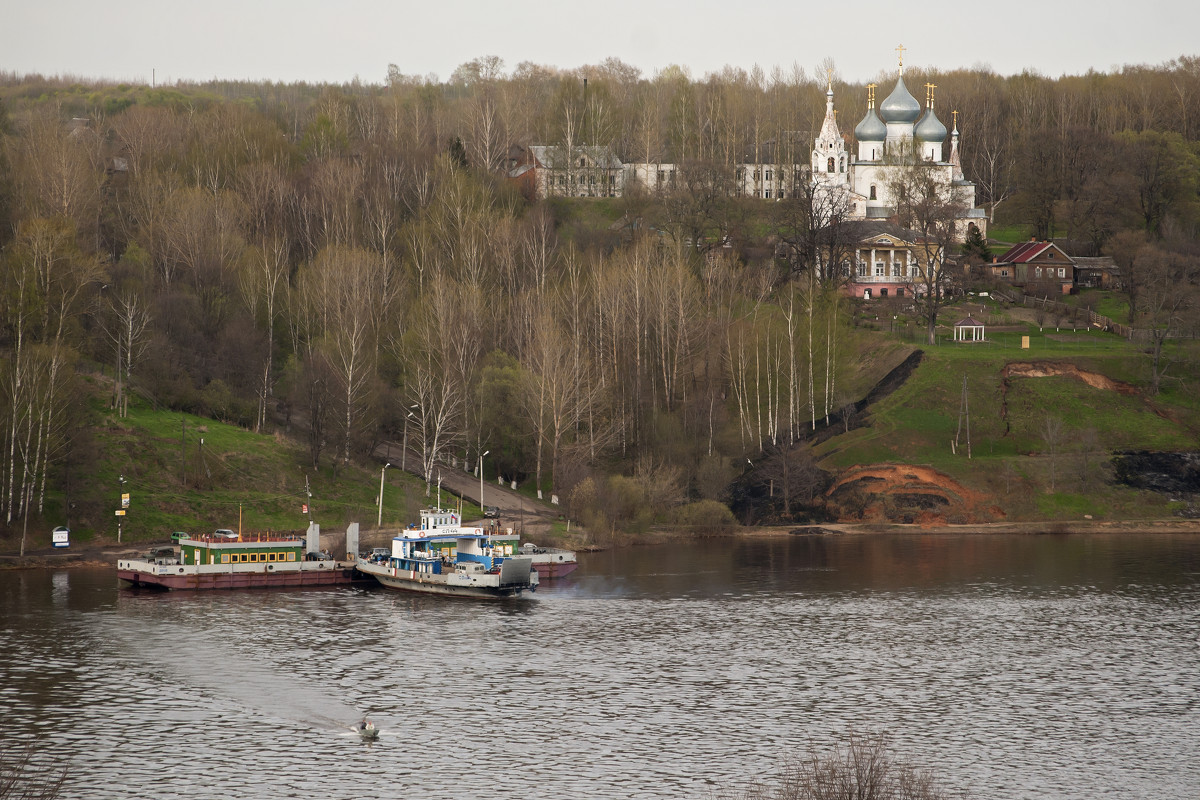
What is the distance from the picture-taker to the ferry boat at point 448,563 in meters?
67.9

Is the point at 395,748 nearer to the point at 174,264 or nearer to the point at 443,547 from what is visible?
the point at 443,547

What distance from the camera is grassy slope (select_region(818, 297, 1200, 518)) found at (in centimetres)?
9094

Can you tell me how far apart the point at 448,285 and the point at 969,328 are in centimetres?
4705

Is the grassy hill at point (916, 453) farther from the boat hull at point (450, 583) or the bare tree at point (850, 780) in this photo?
the bare tree at point (850, 780)

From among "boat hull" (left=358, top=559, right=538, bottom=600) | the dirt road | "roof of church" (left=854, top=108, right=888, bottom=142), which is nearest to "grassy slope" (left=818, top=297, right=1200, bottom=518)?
the dirt road

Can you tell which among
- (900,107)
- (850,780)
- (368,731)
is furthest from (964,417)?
(850,780)

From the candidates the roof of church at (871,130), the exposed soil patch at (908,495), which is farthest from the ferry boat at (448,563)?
the roof of church at (871,130)

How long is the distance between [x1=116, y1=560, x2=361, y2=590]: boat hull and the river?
1.52 m

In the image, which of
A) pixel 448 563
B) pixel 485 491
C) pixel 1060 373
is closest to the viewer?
pixel 448 563

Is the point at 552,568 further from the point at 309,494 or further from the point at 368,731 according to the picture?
the point at 368,731

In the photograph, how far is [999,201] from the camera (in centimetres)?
15738

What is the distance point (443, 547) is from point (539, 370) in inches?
949

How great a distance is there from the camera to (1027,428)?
3812 inches

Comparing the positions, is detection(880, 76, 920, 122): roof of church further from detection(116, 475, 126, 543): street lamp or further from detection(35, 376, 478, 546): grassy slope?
detection(116, 475, 126, 543): street lamp
